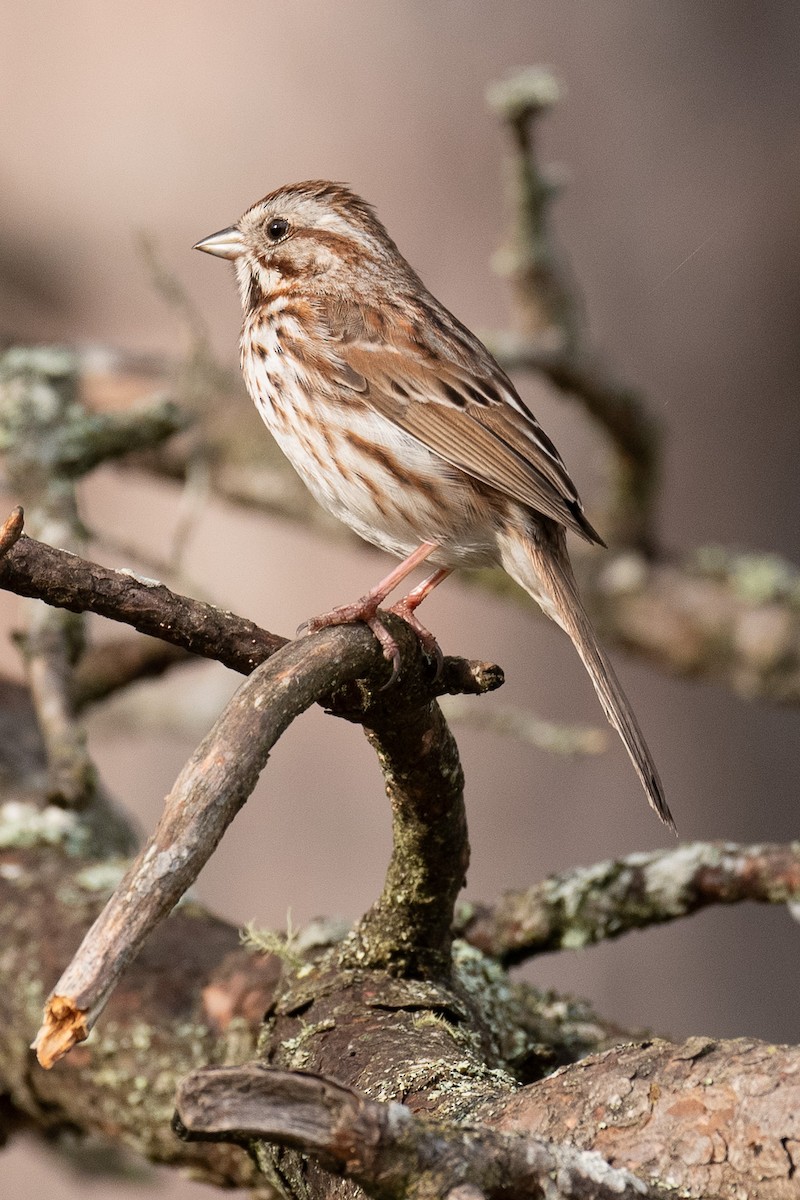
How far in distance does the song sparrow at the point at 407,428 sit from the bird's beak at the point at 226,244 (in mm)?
205

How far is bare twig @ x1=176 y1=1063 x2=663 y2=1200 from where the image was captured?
1.23 m

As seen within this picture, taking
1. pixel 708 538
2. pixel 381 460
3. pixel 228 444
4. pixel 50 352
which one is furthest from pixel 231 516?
pixel 381 460

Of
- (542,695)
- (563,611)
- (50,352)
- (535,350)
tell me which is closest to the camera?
(563,611)

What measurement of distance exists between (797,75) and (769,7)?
242mm

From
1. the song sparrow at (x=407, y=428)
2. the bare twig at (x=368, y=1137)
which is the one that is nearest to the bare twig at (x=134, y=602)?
the bare twig at (x=368, y=1137)

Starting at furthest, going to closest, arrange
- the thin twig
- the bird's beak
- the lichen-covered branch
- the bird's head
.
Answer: the thin twig, the bird's beak, the bird's head, the lichen-covered branch

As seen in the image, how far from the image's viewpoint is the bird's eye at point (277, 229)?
3270 millimetres

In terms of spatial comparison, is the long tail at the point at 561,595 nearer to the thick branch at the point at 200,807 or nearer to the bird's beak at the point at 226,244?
the thick branch at the point at 200,807

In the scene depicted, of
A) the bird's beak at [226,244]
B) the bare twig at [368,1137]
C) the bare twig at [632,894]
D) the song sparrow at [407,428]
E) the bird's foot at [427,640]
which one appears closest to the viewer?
the bare twig at [368,1137]

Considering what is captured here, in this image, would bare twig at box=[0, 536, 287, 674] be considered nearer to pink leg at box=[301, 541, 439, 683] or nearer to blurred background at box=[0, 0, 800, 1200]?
pink leg at box=[301, 541, 439, 683]

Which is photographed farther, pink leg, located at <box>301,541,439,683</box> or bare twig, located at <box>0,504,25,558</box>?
pink leg, located at <box>301,541,439,683</box>

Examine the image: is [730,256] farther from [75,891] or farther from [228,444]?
[75,891]

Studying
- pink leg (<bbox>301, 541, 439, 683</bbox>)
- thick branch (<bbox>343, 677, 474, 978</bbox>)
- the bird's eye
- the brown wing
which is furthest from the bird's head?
thick branch (<bbox>343, 677, 474, 978</bbox>)

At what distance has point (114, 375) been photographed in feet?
16.4
